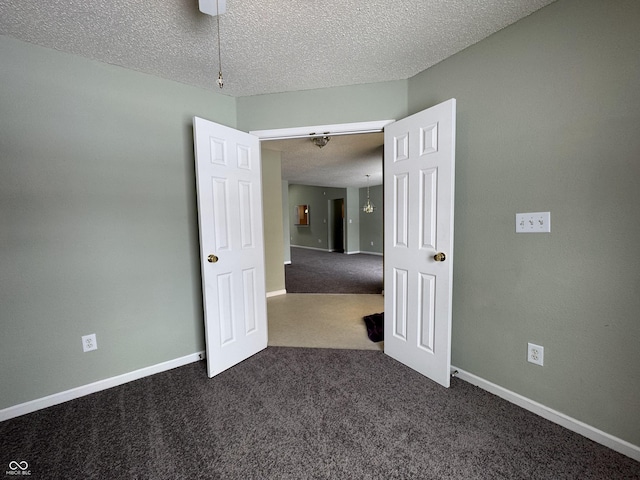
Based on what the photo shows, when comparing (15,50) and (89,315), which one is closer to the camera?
(15,50)

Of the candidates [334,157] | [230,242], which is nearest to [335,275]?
[334,157]

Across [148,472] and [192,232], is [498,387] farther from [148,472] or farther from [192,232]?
[192,232]

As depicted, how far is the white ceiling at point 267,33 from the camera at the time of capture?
1.42 metres

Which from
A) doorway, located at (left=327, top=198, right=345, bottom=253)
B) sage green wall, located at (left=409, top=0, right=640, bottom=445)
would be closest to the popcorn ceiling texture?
sage green wall, located at (left=409, top=0, right=640, bottom=445)

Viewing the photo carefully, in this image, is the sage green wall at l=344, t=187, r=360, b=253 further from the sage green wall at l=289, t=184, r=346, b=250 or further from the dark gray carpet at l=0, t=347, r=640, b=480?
the dark gray carpet at l=0, t=347, r=640, b=480

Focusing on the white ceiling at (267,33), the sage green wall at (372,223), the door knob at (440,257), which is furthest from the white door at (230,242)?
the sage green wall at (372,223)

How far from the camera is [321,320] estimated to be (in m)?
3.29

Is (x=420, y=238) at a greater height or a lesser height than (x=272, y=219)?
lesser

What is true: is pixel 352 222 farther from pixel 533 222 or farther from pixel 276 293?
pixel 533 222

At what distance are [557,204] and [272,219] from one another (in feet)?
12.1

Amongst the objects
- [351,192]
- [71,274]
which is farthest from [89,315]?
[351,192]

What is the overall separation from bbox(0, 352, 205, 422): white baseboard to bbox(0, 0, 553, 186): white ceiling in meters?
2.28

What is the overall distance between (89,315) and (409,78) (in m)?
3.04

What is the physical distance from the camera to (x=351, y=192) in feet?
29.8
